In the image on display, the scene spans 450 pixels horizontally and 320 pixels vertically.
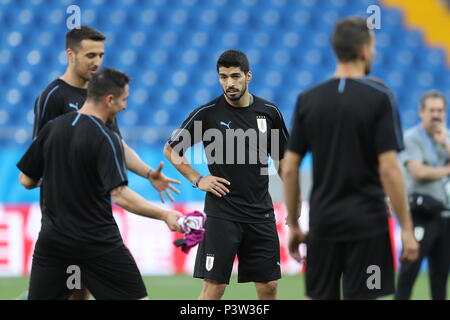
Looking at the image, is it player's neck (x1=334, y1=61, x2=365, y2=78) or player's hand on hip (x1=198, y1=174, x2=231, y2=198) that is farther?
player's hand on hip (x1=198, y1=174, x2=231, y2=198)

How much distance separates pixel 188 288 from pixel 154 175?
4.44 m

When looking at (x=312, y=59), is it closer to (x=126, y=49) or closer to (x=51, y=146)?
(x=126, y=49)

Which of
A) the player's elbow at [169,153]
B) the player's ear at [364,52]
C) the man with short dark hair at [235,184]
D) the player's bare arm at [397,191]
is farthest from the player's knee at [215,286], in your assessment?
the player's ear at [364,52]

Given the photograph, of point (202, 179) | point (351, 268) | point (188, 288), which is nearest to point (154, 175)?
point (202, 179)

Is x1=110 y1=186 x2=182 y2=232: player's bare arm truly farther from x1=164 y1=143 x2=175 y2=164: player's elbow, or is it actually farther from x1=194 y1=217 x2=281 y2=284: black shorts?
x1=164 y1=143 x2=175 y2=164: player's elbow

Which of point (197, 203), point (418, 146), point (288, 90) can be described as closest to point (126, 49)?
point (288, 90)

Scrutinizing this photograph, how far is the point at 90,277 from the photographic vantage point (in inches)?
200

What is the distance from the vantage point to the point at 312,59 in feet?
52.6

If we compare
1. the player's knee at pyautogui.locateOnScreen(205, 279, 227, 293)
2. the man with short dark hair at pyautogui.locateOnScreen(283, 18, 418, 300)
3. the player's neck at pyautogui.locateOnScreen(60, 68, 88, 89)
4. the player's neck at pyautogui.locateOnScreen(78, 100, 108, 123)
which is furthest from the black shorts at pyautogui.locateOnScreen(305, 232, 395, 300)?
the player's neck at pyautogui.locateOnScreen(60, 68, 88, 89)

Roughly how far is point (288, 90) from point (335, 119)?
36.8ft

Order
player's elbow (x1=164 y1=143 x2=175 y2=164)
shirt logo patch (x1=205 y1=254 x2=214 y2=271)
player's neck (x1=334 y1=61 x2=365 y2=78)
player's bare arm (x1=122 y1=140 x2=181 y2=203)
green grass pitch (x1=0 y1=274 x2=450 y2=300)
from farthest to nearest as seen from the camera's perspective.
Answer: green grass pitch (x1=0 y1=274 x2=450 y2=300)
player's elbow (x1=164 y1=143 x2=175 y2=164)
shirt logo patch (x1=205 y1=254 x2=214 y2=271)
player's bare arm (x1=122 y1=140 x2=181 y2=203)
player's neck (x1=334 y1=61 x2=365 y2=78)

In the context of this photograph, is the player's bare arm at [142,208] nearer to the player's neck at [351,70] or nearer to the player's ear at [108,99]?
the player's ear at [108,99]

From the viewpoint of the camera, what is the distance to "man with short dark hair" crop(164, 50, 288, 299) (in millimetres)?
6227

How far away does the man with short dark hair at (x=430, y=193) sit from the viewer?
756 centimetres
